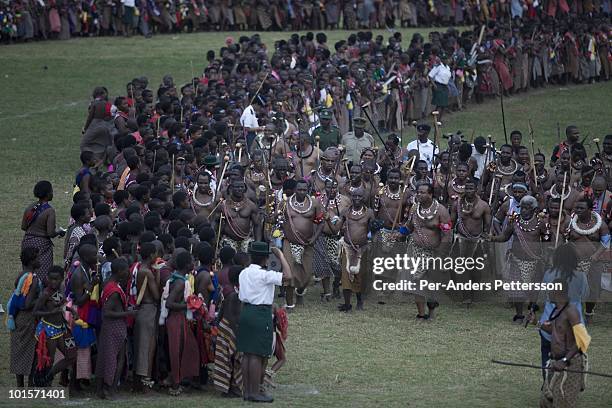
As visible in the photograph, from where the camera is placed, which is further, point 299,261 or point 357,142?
point 357,142

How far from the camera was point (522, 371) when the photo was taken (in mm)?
13555

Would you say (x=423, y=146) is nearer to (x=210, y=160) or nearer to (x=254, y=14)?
(x=210, y=160)

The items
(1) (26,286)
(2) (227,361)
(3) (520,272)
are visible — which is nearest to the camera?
(2) (227,361)

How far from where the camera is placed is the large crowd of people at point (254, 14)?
3309 centimetres

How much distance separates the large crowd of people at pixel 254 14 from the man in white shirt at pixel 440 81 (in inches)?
263

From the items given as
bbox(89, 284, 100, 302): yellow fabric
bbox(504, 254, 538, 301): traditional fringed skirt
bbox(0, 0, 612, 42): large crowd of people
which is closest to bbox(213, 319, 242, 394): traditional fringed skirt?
bbox(89, 284, 100, 302): yellow fabric

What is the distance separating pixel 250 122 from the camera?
69.7ft

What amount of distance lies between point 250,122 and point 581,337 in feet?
34.1

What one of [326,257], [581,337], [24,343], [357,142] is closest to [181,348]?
[24,343]

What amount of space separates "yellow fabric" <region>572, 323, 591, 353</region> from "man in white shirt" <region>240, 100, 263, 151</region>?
946 centimetres

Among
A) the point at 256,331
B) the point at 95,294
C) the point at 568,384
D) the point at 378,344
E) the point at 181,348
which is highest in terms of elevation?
the point at 95,294

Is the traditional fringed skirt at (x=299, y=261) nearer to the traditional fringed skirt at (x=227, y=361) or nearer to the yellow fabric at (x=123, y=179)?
the yellow fabric at (x=123, y=179)

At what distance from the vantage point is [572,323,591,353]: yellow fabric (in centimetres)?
1160

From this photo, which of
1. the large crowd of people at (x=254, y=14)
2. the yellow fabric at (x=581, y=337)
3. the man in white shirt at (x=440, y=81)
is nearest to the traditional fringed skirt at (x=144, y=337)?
the yellow fabric at (x=581, y=337)
